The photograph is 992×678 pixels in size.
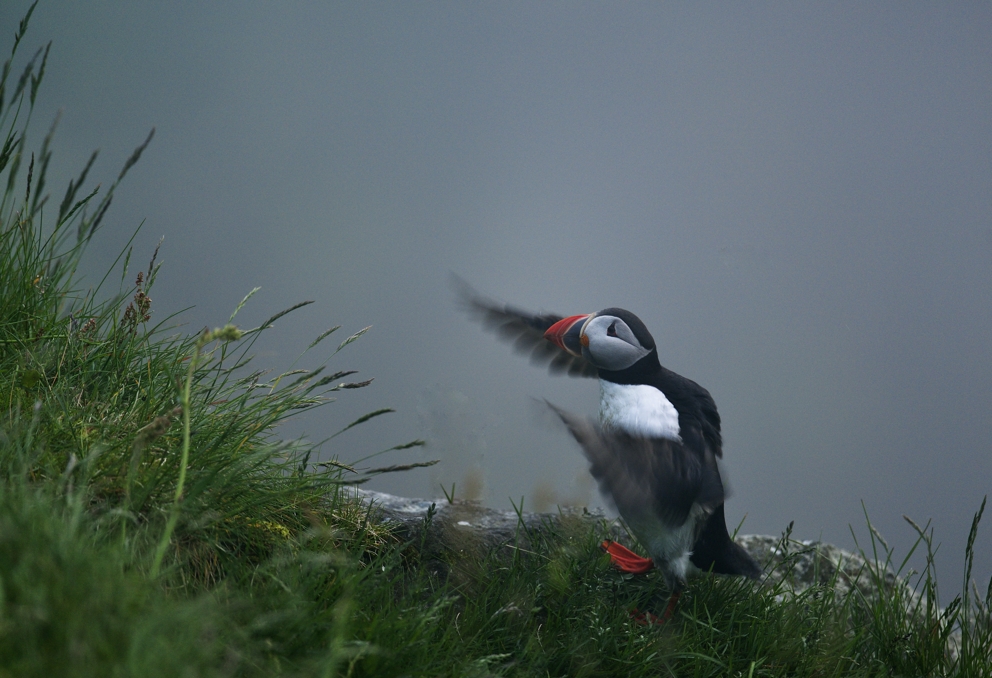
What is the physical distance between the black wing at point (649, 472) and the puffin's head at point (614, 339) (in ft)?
1.27

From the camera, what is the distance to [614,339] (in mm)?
3043

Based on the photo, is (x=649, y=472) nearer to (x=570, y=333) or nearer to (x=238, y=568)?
(x=570, y=333)

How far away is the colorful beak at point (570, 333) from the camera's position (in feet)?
10.4

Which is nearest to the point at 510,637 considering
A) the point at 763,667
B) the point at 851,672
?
the point at 763,667

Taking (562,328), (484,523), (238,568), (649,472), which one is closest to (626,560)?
(649,472)

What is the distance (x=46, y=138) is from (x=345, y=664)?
2.14 meters

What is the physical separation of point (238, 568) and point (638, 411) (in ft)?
5.38

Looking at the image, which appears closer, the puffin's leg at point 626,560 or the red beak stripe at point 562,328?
the puffin's leg at point 626,560

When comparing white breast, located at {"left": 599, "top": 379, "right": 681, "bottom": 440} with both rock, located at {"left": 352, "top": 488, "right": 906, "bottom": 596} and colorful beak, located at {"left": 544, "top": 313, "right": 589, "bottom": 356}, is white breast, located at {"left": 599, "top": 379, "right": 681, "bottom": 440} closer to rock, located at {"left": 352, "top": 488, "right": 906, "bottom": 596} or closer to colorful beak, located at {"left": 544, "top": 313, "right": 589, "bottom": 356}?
colorful beak, located at {"left": 544, "top": 313, "right": 589, "bottom": 356}

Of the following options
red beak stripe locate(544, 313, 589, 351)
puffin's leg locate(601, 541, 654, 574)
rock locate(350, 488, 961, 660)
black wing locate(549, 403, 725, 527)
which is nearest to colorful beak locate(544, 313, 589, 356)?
red beak stripe locate(544, 313, 589, 351)

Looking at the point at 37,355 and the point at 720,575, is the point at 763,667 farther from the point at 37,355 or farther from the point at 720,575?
the point at 37,355

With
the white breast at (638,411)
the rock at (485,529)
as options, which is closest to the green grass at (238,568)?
the rock at (485,529)

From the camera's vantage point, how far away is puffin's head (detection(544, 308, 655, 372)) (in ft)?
10.00

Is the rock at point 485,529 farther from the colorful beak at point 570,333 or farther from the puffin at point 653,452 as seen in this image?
the colorful beak at point 570,333
